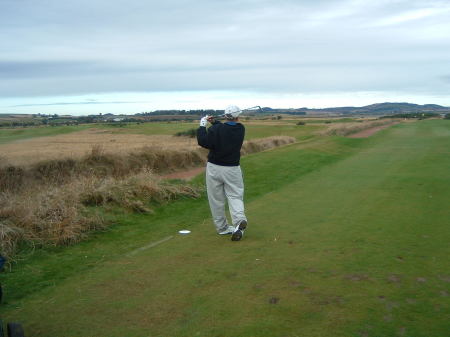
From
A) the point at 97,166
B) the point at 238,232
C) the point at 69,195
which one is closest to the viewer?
the point at 238,232

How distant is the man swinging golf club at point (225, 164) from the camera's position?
314 inches

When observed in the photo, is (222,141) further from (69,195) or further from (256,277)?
(69,195)

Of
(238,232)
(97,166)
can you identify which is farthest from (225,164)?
(97,166)

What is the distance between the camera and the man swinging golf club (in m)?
7.98

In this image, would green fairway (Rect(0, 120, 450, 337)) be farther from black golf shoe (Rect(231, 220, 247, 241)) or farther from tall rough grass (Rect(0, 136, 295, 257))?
tall rough grass (Rect(0, 136, 295, 257))

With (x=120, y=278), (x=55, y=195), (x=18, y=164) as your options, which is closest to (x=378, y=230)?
(x=120, y=278)

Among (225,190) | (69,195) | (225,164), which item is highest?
(225,164)

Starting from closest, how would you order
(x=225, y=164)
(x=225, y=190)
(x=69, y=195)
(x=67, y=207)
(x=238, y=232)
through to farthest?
(x=238, y=232)
(x=225, y=164)
(x=225, y=190)
(x=67, y=207)
(x=69, y=195)

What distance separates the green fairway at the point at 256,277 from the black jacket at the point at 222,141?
1.36m

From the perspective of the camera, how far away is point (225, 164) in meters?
8.15

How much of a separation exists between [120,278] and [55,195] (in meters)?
4.30

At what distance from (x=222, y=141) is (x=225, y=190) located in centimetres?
88

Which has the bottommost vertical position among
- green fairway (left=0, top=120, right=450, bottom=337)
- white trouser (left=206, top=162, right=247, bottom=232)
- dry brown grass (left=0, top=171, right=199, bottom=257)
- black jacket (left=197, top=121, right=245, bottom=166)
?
green fairway (left=0, top=120, right=450, bottom=337)

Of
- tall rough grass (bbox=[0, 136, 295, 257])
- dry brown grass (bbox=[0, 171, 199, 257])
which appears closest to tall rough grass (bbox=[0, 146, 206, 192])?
tall rough grass (bbox=[0, 136, 295, 257])
